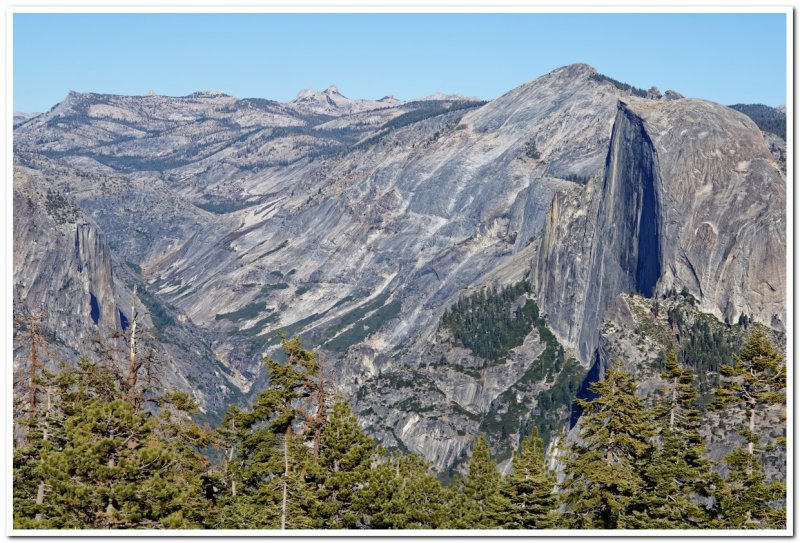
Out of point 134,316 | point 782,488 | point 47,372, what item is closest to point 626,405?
point 782,488

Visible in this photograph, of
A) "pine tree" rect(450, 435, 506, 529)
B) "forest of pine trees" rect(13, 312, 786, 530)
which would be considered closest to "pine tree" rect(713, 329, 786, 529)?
"forest of pine trees" rect(13, 312, 786, 530)

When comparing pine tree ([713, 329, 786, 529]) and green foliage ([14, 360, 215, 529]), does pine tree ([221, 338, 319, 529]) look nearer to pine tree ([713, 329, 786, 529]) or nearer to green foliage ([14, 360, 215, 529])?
green foliage ([14, 360, 215, 529])

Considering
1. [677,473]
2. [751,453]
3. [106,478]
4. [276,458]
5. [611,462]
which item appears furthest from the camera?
[276,458]

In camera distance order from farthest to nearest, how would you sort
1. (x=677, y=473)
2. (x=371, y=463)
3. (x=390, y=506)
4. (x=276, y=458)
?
(x=276, y=458)
(x=371, y=463)
(x=677, y=473)
(x=390, y=506)

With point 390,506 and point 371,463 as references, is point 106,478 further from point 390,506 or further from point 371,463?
point 371,463

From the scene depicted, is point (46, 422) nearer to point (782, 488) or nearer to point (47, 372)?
point (47, 372)

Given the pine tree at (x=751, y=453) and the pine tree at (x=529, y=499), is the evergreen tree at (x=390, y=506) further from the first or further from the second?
the pine tree at (x=751, y=453)

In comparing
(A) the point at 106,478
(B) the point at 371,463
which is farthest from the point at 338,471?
(A) the point at 106,478
